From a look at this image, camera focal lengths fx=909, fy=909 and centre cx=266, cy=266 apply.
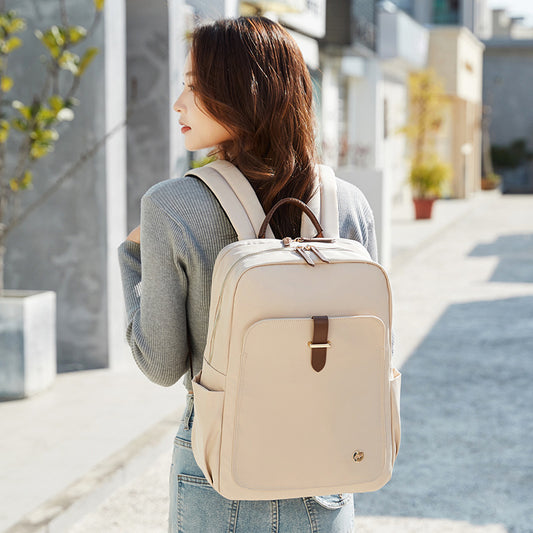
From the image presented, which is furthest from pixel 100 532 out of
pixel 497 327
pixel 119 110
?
pixel 497 327

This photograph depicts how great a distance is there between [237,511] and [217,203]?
0.55 m

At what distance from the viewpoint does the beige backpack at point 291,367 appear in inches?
57.5

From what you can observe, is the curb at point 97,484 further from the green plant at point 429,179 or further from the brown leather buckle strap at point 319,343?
the green plant at point 429,179

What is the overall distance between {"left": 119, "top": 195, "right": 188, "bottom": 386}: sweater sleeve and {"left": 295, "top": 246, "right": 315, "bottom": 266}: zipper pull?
23 centimetres

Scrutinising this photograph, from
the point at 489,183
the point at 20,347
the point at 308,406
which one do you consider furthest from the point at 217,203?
the point at 489,183

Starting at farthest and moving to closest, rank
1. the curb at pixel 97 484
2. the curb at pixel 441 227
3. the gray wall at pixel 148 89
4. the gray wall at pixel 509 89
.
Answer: the gray wall at pixel 509 89, the curb at pixel 441 227, the gray wall at pixel 148 89, the curb at pixel 97 484

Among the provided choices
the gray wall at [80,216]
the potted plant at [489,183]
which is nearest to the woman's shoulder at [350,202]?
the gray wall at [80,216]

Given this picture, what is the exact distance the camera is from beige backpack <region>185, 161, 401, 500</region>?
146 centimetres

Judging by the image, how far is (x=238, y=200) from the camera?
5.22ft

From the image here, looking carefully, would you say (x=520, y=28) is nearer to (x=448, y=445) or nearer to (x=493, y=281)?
(x=493, y=281)

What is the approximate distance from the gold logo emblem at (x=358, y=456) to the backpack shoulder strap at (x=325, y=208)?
38 centimetres

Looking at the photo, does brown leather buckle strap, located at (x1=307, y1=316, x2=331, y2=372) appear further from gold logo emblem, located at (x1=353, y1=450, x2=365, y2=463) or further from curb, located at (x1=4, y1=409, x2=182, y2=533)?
curb, located at (x1=4, y1=409, x2=182, y2=533)

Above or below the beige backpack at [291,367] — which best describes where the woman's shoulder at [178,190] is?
above

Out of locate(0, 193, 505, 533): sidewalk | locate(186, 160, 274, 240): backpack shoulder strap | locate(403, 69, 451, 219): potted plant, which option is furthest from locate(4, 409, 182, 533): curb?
locate(403, 69, 451, 219): potted plant
